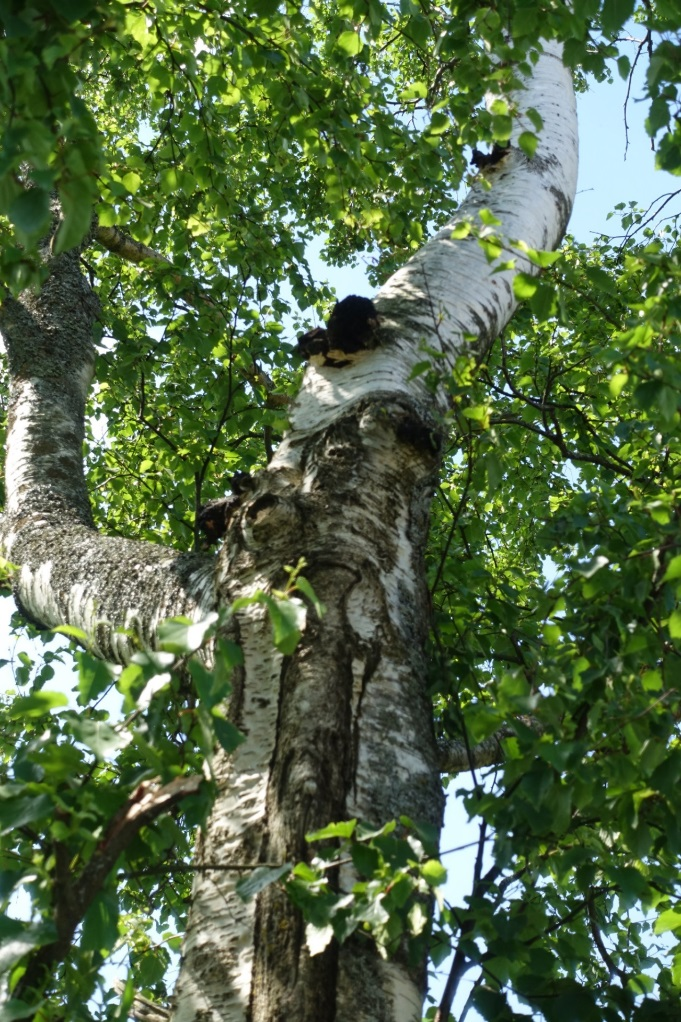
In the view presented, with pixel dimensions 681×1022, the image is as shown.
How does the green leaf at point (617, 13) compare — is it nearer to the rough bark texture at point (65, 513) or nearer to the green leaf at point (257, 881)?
the rough bark texture at point (65, 513)

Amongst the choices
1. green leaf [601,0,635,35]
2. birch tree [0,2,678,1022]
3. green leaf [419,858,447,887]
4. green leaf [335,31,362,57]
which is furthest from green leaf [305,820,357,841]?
Result: green leaf [335,31,362,57]

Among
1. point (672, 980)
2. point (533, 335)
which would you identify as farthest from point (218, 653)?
point (533, 335)

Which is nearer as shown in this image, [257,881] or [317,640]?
[257,881]

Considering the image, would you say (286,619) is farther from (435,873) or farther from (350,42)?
(350,42)

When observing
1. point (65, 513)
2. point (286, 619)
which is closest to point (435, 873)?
point (286, 619)

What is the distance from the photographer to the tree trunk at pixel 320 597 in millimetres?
1790

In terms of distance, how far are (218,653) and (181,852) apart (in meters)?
0.49

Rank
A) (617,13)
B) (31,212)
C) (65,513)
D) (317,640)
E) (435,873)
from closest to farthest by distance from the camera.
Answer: (435,873), (31,212), (317,640), (617,13), (65,513)

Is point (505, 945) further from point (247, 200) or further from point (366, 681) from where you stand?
point (247, 200)

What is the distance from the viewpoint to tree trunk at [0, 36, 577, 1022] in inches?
70.5

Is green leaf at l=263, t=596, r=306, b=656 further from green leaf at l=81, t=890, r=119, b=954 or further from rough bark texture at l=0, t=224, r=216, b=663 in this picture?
rough bark texture at l=0, t=224, r=216, b=663

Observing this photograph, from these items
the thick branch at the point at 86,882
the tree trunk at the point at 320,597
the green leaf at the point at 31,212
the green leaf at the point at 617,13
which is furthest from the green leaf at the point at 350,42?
the thick branch at the point at 86,882

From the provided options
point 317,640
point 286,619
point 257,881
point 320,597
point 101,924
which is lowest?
point 101,924

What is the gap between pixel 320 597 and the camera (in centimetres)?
225
